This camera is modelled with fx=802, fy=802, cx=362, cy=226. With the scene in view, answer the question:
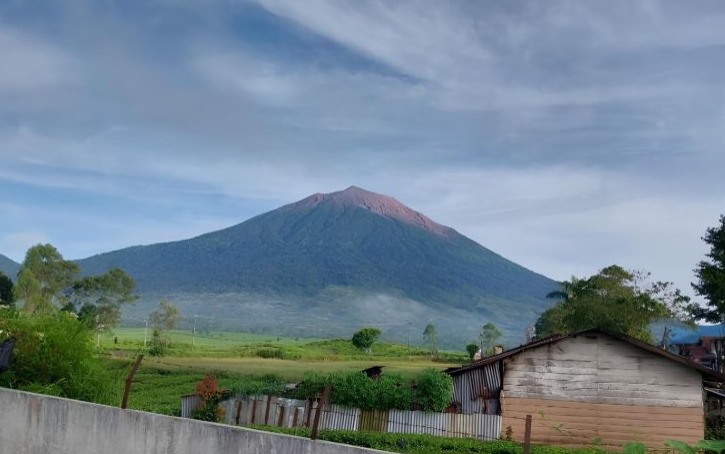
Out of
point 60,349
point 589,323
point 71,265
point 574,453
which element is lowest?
point 574,453

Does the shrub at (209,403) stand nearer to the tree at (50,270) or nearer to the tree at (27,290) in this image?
the tree at (27,290)

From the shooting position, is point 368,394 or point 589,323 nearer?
point 368,394

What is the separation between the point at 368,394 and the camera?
25.5 meters

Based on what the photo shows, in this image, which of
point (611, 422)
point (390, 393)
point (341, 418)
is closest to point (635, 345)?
point (611, 422)

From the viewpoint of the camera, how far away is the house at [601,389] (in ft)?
84.1

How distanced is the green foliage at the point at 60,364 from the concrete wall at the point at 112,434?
2.33 m

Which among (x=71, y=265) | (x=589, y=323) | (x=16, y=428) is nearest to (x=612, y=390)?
(x=16, y=428)

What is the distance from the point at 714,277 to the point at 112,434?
138ft

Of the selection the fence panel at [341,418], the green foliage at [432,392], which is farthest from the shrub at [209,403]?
the green foliage at [432,392]

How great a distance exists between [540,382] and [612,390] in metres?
2.29

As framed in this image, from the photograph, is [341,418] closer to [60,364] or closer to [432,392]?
[432,392]

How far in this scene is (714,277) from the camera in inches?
1764

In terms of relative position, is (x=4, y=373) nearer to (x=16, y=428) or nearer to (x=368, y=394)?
(x=16, y=428)

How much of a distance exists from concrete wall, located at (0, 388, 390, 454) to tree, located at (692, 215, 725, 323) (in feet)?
135
